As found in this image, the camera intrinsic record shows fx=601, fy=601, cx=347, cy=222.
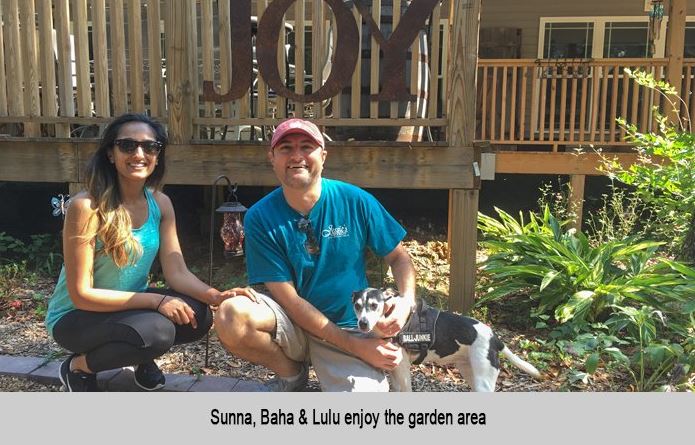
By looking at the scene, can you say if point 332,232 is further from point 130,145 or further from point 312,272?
point 130,145

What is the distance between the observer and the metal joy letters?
154 inches

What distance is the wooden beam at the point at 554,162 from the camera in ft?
21.3

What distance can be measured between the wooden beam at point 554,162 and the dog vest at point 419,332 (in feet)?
14.8

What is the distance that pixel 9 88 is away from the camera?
172 inches

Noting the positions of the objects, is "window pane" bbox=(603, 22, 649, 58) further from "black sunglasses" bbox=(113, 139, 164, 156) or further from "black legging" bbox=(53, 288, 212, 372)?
"black legging" bbox=(53, 288, 212, 372)

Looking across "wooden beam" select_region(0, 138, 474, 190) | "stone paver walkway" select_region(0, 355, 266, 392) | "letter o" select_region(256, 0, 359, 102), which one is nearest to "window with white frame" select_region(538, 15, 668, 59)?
"wooden beam" select_region(0, 138, 474, 190)

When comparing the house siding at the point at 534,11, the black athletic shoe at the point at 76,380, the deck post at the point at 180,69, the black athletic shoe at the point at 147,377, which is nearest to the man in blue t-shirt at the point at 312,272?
the black athletic shoe at the point at 147,377

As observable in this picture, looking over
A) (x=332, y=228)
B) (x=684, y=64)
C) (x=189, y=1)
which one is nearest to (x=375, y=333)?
(x=332, y=228)

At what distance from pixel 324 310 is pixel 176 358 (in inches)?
52.0

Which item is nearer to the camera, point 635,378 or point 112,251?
point 112,251

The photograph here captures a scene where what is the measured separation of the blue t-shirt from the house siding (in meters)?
7.64

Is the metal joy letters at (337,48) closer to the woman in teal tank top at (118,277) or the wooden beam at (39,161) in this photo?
the wooden beam at (39,161)

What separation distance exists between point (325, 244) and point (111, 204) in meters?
0.93

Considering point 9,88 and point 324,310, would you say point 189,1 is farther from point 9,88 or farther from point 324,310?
point 324,310
